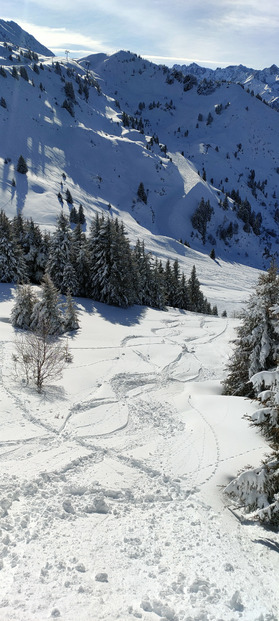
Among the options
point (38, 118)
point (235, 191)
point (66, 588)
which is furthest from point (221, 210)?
point (66, 588)

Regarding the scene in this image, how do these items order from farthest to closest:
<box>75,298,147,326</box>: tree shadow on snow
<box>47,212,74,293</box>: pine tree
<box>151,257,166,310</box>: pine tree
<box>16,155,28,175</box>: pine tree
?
<box>16,155,28,175</box>: pine tree < <box>151,257,166,310</box>: pine tree < <box>47,212,74,293</box>: pine tree < <box>75,298,147,326</box>: tree shadow on snow

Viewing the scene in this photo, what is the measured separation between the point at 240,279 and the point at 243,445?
9170 centimetres

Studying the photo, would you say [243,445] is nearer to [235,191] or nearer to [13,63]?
[235,191]

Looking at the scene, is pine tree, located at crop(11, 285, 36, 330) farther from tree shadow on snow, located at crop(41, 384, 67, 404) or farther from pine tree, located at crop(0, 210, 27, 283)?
pine tree, located at crop(0, 210, 27, 283)

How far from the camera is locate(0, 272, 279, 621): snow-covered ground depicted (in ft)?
21.1

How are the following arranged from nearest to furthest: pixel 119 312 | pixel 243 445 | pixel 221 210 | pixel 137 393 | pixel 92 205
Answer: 1. pixel 243 445
2. pixel 137 393
3. pixel 119 312
4. pixel 92 205
5. pixel 221 210

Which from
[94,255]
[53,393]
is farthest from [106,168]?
[53,393]

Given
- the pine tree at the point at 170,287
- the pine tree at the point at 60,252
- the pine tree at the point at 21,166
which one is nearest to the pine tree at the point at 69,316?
the pine tree at the point at 60,252

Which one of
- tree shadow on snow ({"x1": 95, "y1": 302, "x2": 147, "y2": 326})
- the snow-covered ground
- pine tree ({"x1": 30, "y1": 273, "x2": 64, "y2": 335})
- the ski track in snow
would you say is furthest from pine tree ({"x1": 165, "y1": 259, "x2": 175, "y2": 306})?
the ski track in snow

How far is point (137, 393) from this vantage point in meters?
18.8

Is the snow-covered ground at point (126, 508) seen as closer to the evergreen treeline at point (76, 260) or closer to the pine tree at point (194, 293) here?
the evergreen treeline at point (76, 260)

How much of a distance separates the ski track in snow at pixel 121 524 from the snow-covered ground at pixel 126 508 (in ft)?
0.10

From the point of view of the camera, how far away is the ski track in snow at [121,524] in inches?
251

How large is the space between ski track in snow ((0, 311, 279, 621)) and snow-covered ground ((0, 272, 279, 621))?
3 centimetres
